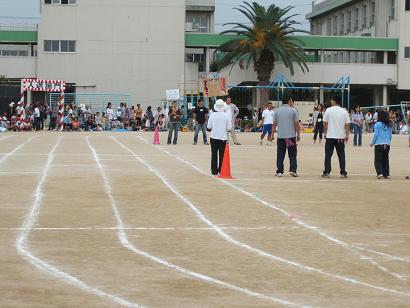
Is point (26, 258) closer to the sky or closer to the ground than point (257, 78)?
closer to the ground

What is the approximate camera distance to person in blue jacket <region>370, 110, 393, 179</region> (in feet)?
63.1

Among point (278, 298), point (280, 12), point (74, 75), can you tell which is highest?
point (280, 12)

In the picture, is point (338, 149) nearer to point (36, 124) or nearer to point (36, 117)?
point (36, 117)

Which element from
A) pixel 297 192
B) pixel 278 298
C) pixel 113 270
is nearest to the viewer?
pixel 278 298

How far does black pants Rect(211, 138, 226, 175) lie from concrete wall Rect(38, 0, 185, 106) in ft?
153

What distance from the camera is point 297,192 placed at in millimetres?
15883

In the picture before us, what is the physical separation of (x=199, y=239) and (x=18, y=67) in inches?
2324

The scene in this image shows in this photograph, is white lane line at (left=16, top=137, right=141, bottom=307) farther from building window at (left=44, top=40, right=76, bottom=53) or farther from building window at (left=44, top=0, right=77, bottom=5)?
building window at (left=44, top=0, right=77, bottom=5)

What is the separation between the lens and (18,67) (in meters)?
67.1

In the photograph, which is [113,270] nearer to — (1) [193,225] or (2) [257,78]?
(1) [193,225]

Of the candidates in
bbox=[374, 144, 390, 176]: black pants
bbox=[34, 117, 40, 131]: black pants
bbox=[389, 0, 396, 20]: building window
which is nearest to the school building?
bbox=[389, 0, 396, 20]: building window

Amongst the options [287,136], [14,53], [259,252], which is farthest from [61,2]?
[259,252]

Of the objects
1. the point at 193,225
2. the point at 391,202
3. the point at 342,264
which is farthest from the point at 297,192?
the point at 342,264

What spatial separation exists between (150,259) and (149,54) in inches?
2265
